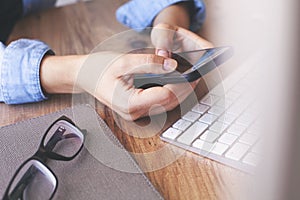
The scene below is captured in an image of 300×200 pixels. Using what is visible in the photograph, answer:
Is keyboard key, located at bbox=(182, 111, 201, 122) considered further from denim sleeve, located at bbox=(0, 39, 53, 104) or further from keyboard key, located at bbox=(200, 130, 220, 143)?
denim sleeve, located at bbox=(0, 39, 53, 104)

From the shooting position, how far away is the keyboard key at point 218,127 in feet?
1.65

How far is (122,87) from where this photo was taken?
1.80 ft

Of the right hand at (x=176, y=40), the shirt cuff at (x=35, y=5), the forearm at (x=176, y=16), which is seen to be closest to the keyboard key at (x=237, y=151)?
the right hand at (x=176, y=40)

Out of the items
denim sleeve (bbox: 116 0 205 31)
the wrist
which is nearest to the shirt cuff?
denim sleeve (bbox: 116 0 205 31)

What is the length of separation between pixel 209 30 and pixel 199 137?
331 mm

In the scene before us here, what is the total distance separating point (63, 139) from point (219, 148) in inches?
7.2

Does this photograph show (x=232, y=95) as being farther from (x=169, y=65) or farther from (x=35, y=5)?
(x=35, y=5)

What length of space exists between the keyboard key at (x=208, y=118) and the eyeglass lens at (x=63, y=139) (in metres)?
0.15

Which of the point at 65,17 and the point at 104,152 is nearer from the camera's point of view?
the point at 104,152

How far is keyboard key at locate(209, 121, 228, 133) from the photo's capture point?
0.50 m

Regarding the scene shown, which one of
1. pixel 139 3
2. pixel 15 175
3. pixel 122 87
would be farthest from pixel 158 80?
pixel 139 3

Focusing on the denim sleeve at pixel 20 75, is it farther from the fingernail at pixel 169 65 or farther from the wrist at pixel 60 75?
the fingernail at pixel 169 65

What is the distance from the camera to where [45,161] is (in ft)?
1.50

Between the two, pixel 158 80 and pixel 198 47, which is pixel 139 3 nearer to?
pixel 198 47
